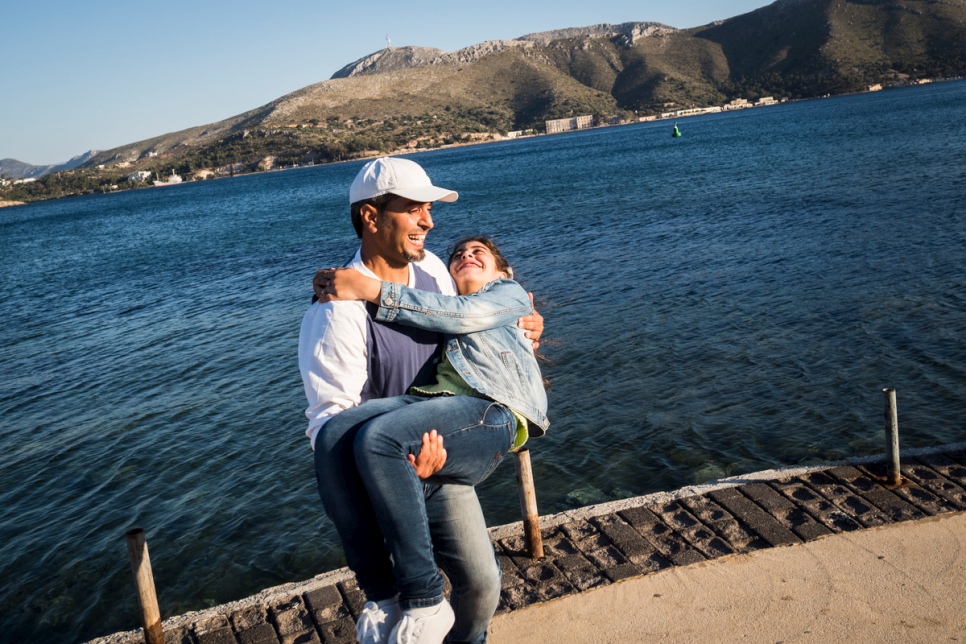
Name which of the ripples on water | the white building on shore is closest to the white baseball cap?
the ripples on water

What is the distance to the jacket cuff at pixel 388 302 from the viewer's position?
2.92 m

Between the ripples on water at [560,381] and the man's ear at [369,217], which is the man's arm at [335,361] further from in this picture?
the ripples on water at [560,381]

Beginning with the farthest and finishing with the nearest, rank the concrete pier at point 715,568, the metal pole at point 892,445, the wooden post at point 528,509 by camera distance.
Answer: the metal pole at point 892,445
the wooden post at point 528,509
the concrete pier at point 715,568

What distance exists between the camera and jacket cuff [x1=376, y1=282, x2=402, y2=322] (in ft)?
9.59

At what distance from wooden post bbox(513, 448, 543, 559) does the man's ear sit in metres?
2.59

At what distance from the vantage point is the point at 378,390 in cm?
307

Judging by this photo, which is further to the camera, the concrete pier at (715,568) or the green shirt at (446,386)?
the concrete pier at (715,568)

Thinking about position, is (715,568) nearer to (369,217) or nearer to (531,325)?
(531,325)

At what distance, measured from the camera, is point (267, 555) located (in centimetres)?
822

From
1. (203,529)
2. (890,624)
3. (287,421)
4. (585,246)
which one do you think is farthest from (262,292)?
(890,624)

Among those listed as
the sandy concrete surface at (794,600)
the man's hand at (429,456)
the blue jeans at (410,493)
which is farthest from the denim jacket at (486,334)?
the sandy concrete surface at (794,600)

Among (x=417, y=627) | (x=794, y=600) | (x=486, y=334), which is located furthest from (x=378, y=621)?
(x=794, y=600)

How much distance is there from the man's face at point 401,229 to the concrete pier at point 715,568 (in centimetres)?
253

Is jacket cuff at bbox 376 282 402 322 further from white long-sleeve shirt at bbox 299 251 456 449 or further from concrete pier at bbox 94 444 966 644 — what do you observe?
concrete pier at bbox 94 444 966 644
